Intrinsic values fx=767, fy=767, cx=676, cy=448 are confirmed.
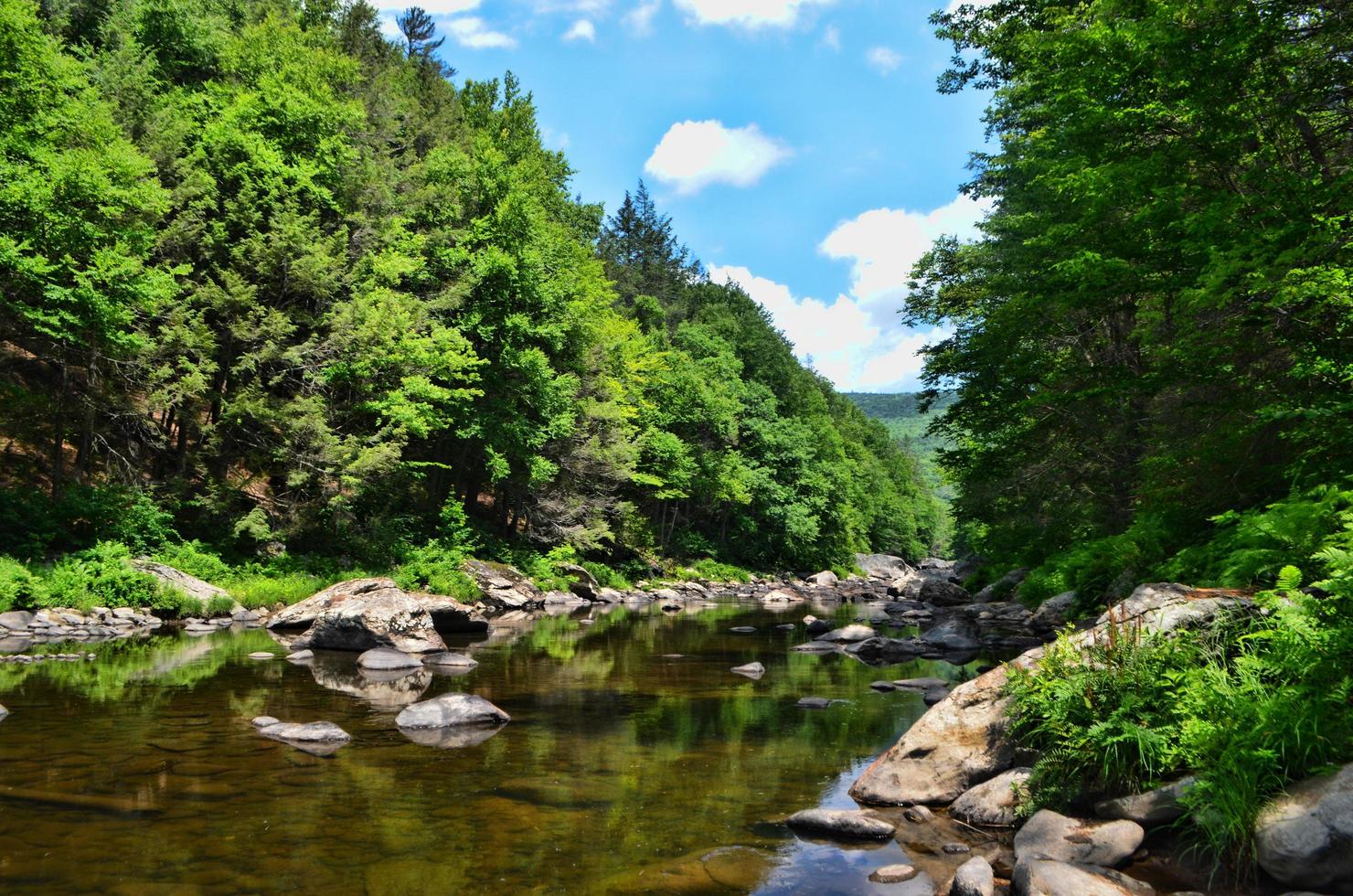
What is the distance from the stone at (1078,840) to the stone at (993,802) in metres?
0.58

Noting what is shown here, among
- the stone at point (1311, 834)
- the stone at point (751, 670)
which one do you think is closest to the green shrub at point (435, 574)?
the stone at point (751, 670)

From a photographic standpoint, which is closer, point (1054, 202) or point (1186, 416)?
point (1186, 416)

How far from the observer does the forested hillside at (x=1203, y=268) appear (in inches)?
369

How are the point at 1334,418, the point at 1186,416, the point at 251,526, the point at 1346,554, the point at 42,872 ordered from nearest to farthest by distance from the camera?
the point at 42,872 < the point at 1346,554 < the point at 1334,418 < the point at 1186,416 < the point at 251,526

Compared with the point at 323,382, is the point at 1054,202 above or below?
above

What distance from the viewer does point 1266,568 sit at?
7.72m

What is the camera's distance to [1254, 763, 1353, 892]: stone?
4.59 meters

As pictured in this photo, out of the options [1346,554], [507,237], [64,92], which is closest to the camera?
[1346,554]

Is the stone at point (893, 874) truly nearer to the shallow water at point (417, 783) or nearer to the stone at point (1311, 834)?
the shallow water at point (417, 783)

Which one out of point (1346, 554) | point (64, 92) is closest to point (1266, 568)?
point (1346, 554)

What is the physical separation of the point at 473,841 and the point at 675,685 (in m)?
7.69

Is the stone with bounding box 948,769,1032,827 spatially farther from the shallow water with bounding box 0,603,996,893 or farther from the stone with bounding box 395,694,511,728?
the stone with bounding box 395,694,511,728

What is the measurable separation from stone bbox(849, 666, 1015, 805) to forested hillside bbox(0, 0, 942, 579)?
1989cm

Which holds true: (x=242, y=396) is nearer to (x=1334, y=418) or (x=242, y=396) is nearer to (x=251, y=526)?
(x=251, y=526)
